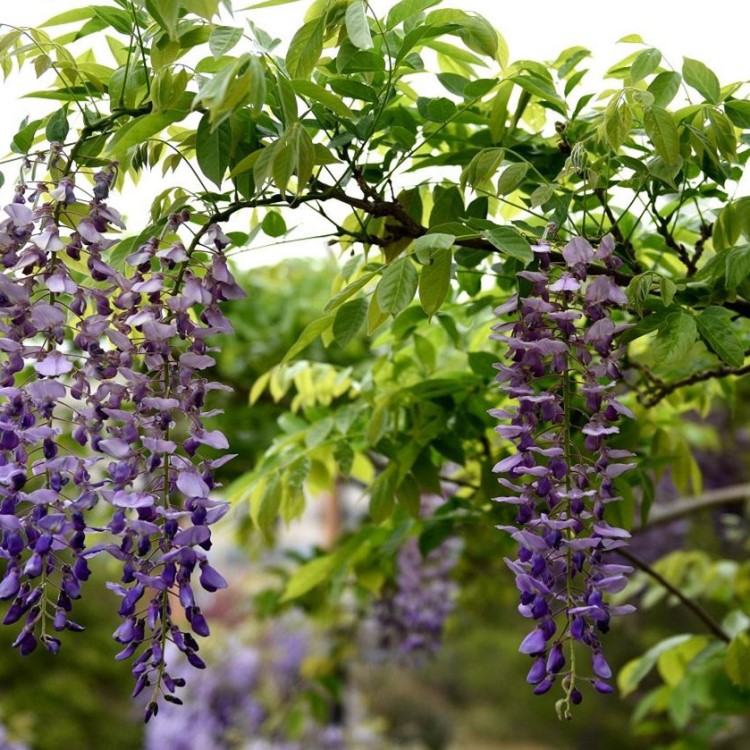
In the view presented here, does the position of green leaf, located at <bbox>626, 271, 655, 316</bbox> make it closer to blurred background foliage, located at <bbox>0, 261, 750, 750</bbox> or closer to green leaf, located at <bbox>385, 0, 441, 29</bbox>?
green leaf, located at <bbox>385, 0, 441, 29</bbox>

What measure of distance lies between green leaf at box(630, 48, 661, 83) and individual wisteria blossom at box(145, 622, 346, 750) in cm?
325

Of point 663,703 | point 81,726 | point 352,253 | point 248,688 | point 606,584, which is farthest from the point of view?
point 81,726

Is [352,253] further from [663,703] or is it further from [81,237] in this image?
[663,703]

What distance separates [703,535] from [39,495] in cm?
381

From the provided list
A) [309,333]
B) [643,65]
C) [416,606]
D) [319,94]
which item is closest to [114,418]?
[309,333]

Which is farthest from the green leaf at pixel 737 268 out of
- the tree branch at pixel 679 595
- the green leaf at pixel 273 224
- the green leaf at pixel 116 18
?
the tree branch at pixel 679 595

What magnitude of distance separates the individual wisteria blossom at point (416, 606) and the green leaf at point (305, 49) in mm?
1770

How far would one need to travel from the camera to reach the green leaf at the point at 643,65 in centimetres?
82

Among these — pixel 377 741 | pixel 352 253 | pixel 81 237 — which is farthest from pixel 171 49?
pixel 377 741

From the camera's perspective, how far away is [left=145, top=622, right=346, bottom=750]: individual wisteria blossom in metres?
3.80

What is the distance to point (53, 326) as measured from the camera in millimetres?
734

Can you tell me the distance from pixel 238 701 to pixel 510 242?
3.60m

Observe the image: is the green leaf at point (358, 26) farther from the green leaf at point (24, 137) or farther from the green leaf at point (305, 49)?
the green leaf at point (24, 137)

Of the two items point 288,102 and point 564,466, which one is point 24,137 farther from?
point 564,466
